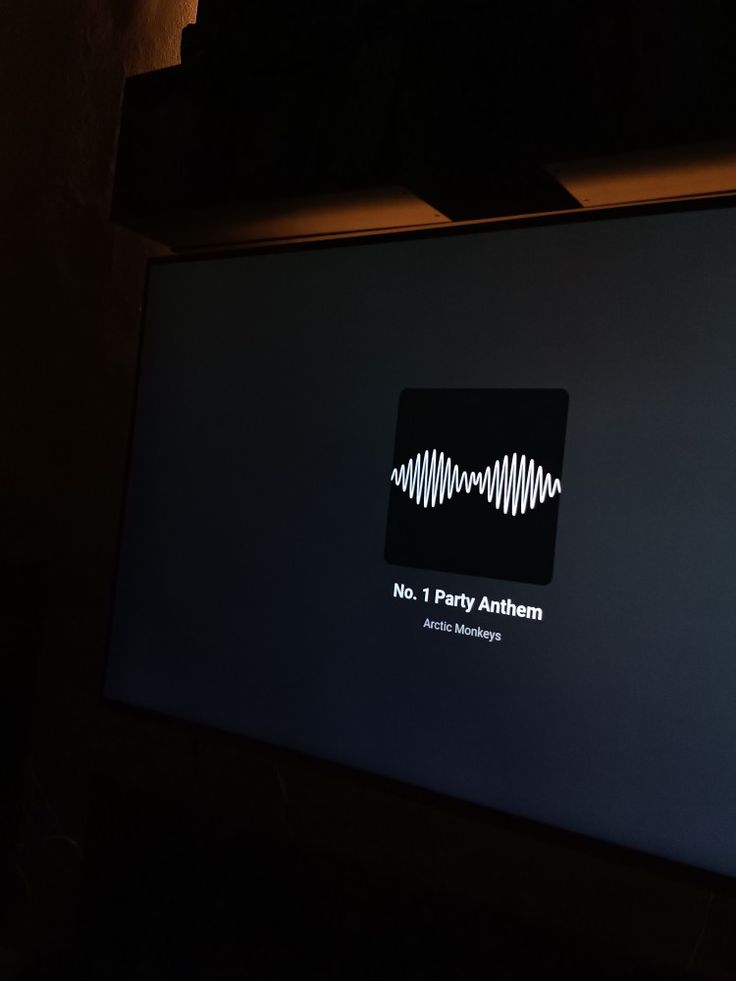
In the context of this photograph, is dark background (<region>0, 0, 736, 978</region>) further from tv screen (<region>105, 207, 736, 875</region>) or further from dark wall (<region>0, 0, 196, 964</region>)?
tv screen (<region>105, 207, 736, 875</region>)

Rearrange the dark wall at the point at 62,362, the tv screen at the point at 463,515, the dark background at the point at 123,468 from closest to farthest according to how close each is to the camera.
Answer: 1. the tv screen at the point at 463,515
2. the dark background at the point at 123,468
3. the dark wall at the point at 62,362

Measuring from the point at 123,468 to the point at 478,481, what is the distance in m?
0.99

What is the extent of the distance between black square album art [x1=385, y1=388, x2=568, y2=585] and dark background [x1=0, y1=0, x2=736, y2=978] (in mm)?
388

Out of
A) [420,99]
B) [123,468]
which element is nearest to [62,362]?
[123,468]

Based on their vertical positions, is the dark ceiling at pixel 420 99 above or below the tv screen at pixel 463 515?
above

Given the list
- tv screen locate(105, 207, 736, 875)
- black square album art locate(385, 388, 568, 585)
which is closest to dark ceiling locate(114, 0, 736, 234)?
tv screen locate(105, 207, 736, 875)

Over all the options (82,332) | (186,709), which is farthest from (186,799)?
(82,332)

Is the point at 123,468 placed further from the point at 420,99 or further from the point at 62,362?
the point at 420,99

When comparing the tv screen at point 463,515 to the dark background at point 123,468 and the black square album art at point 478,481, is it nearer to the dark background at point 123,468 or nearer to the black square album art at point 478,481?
the black square album art at point 478,481

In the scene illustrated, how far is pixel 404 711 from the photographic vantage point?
5.32 ft

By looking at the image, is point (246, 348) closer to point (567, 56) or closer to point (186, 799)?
point (567, 56)

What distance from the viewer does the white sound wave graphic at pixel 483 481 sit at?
1534mm

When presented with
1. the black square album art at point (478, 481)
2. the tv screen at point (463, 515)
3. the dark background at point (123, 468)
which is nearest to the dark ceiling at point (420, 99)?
the dark background at point (123, 468)

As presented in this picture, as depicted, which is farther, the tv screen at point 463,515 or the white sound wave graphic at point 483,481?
the white sound wave graphic at point 483,481
